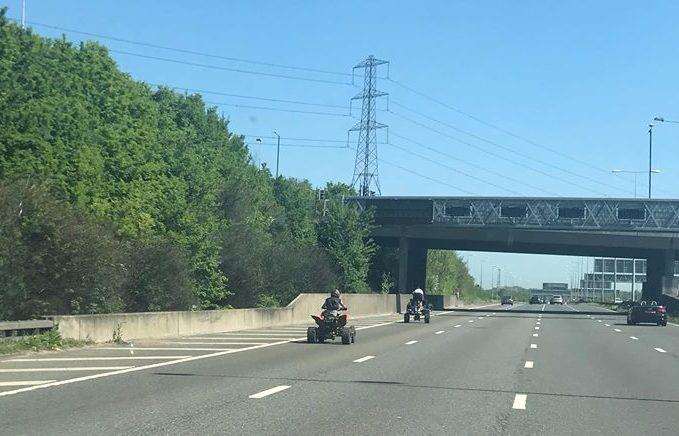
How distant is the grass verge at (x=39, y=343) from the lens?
69.1ft

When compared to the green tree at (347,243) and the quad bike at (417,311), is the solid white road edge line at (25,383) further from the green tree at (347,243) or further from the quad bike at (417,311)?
the green tree at (347,243)

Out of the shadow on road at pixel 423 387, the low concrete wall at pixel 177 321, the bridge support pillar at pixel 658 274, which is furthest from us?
the bridge support pillar at pixel 658 274

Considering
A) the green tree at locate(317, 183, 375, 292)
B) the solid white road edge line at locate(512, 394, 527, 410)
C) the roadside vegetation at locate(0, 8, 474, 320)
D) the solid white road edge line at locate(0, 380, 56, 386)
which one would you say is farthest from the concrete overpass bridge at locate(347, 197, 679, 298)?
the solid white road edge line at locate(0, 380, 56, 386)

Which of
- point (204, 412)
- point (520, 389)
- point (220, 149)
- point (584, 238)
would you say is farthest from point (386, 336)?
point (584, 238)

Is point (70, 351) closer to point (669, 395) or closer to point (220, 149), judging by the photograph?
point (669, 395)

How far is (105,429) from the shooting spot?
10.6m

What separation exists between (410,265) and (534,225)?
1683 centimetres

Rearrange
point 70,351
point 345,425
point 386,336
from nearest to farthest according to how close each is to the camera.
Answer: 1. point 345,425
2. point 70,351
3. point 386,336

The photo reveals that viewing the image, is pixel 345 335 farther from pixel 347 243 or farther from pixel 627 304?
pixel 627 304

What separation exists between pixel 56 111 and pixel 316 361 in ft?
80.8

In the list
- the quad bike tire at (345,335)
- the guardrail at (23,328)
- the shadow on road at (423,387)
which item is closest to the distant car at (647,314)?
the quad bike tire at (345,335)

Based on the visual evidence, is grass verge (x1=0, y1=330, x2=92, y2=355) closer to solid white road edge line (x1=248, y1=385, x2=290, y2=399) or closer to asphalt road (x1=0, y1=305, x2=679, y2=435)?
asphalt road (x1=0, y1=305, x2=679, y2=435)

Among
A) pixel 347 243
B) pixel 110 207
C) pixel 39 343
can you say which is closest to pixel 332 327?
pixel 39 343

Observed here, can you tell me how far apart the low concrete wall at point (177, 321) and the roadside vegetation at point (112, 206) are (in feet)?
5.25
